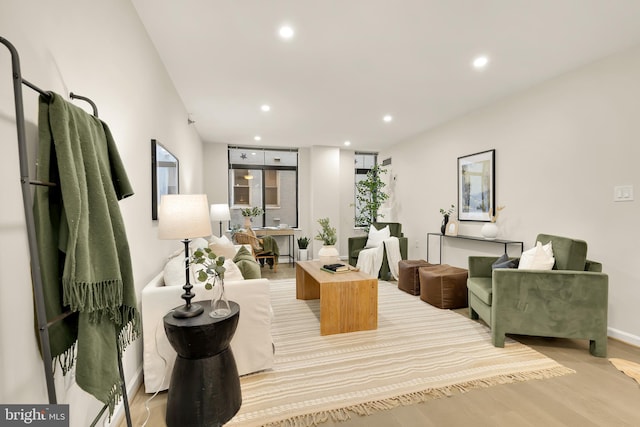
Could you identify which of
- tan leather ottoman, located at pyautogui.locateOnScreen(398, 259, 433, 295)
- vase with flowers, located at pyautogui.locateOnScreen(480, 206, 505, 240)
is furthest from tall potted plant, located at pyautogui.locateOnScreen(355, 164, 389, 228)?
vase with flowers, located at pyautogui.locateOnScreen(480, 206, 505, 240)

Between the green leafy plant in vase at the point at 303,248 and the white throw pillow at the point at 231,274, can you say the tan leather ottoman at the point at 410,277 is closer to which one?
the green leafy plant in vase at the point at 303,248

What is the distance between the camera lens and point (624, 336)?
2.62 meters

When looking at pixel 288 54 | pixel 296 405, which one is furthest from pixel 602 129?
pixel 296 405

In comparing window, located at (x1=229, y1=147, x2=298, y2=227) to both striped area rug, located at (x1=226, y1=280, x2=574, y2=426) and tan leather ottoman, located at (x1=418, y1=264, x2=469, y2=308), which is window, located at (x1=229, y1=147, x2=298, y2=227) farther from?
tan leather ottoman, located at (x1=418, y1=264, x2=469, y2=308)

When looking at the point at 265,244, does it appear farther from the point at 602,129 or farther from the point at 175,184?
the point at 602,129

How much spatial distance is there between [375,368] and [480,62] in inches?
113

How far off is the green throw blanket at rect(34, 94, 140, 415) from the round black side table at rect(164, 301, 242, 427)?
1.45ft

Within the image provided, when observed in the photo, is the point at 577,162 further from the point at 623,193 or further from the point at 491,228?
the point at 491,228

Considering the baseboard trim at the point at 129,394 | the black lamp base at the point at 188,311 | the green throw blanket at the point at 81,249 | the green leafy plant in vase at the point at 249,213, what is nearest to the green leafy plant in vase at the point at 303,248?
the green leafy plant in vase at the point at 249,213

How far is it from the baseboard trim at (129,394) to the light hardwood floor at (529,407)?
31 mm

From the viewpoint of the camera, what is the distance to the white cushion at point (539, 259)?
8.39ft

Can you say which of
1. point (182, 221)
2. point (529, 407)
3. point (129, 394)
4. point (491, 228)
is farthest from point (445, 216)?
point (129, 394)

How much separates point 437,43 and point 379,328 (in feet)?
8.57

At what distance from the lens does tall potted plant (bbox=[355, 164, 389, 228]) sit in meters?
6.31
